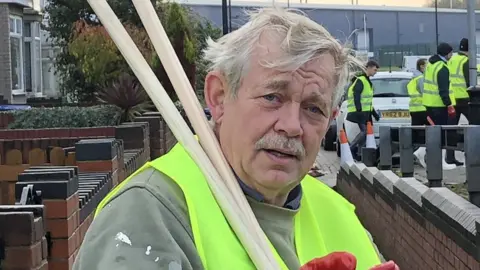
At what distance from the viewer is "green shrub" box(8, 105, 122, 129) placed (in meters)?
11.2

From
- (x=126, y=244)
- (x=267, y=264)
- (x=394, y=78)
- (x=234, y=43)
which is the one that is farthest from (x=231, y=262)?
(x=394, y=78)

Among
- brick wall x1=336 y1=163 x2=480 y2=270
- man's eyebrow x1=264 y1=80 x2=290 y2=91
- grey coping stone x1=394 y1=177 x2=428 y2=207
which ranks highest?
man's eyebrow x1=264 y1=80 x2=290 y2=91

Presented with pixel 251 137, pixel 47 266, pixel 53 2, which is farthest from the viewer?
pixel 53 2

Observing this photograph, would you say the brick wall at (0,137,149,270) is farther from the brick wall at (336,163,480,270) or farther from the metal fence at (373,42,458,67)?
the metal fence at (373,42,458,67)

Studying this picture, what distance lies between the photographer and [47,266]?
456cm

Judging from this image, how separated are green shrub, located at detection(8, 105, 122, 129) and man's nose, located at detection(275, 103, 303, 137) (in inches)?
362

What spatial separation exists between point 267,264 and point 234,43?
1.84ft

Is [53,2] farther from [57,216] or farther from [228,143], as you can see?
[228,143]

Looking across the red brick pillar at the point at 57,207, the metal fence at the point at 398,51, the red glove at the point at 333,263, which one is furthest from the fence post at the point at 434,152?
the metal fence at the point at 398,51

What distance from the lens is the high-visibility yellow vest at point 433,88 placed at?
512 inches

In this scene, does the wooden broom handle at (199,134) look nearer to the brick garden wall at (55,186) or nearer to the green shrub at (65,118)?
the brick garden wall at (55,186)

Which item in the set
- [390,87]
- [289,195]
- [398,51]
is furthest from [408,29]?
[289,195]

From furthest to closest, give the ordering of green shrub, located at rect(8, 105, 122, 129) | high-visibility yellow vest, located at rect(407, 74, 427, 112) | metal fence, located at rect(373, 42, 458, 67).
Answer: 1. metal fence, located at rect(373, 42, 458, 67)
2. high-visibility yellow vest, located at rect(407, 74, 427, 112)
3. green shrub, located at rect(8, 105, 122, 129)

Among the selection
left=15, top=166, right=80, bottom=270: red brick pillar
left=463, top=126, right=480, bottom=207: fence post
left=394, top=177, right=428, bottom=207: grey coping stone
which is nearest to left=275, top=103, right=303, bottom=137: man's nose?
left=15, top=166, right=80, bottom=270: red brick pillar
